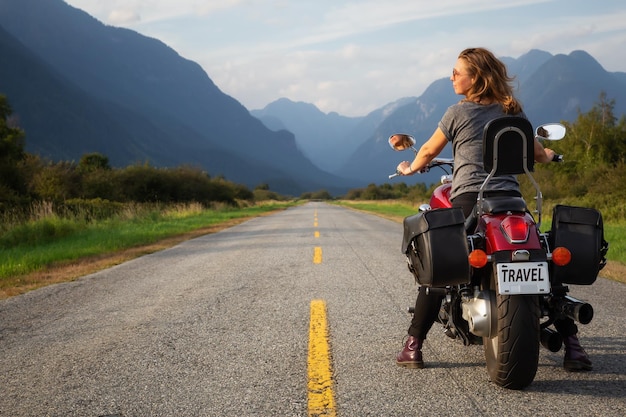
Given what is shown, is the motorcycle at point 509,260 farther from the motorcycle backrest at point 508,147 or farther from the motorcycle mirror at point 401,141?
the motorcycle mirror at point 401,141

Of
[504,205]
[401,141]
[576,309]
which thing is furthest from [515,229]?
[401,141]

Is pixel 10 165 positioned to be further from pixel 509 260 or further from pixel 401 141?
pixel 509 260

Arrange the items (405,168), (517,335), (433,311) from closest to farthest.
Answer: (517,335) < (433,311) < (405,168)

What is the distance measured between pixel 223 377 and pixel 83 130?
141m

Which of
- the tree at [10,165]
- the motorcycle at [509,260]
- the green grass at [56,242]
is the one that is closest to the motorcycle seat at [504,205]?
the motorcycle at [509,260]

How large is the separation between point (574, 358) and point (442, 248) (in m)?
1.17

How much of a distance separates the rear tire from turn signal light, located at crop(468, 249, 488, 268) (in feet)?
0.64

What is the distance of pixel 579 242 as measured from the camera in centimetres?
303

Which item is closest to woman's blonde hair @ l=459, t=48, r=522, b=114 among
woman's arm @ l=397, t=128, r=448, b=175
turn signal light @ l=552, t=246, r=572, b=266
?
woman's arm @ l=397, t=128, r=448, b=175

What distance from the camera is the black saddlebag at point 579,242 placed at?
299 cm

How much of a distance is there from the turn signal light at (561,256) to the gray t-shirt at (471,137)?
49cm

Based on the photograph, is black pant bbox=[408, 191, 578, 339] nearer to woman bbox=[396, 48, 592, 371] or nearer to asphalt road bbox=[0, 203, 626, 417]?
woman bbox=[396, 48, 592, 371]

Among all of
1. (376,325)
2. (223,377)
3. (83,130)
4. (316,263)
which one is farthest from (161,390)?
(83,130)

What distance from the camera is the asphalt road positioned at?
288cm
